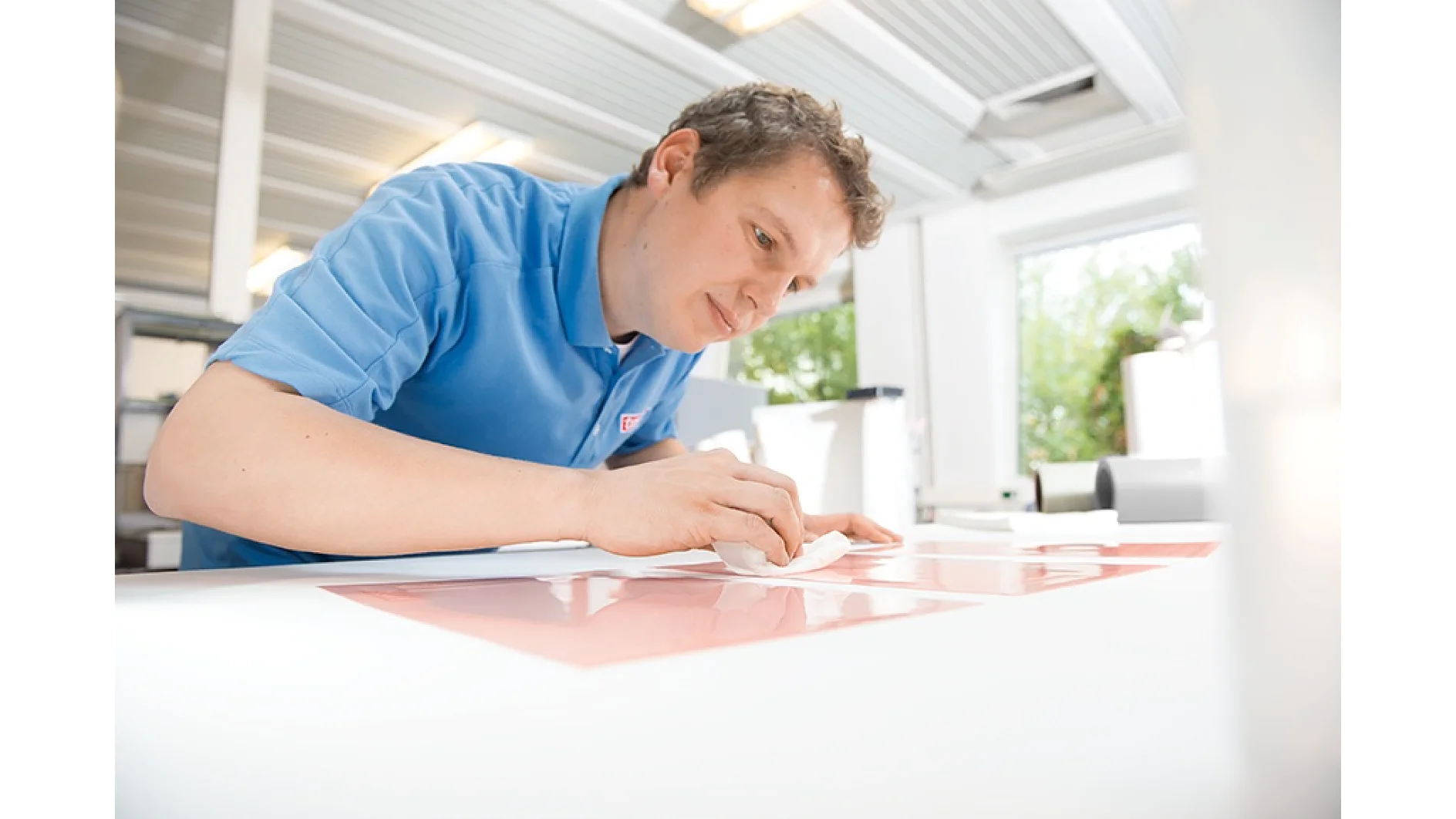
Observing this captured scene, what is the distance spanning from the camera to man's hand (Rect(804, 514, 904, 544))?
3.44 ft

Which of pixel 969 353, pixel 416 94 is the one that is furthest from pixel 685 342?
pixel 969 353

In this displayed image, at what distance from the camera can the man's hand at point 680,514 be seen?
643 mm

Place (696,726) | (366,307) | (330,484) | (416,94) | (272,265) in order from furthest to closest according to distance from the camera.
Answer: (272,265) < (416,94) < (366,307) < (330,484) < (696,726)

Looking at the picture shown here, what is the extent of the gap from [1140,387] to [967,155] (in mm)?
2908

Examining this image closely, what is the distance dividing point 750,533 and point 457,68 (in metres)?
3.45

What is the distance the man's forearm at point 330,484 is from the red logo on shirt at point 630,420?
0.64 metres

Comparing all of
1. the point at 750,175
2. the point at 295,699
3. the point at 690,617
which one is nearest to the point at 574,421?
the point at 750,175

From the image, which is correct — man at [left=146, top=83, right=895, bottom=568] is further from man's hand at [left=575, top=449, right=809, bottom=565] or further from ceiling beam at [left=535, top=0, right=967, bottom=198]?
ceiling beam at [left=535, top=0, right=967, bottom=198]

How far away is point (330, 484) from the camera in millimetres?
611

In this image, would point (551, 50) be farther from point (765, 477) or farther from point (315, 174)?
point (765, 477)

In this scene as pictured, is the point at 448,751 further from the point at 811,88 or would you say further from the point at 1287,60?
the point at 811,88

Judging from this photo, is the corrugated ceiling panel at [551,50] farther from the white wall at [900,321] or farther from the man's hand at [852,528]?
the man's hand at [852,528]

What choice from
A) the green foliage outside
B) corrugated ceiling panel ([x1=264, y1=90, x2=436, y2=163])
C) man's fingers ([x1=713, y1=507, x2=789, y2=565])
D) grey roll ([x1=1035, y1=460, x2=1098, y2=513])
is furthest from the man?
the green foliage outside

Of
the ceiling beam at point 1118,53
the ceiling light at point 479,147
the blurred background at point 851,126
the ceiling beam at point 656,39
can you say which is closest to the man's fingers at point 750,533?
the blurred background at point 851,126
